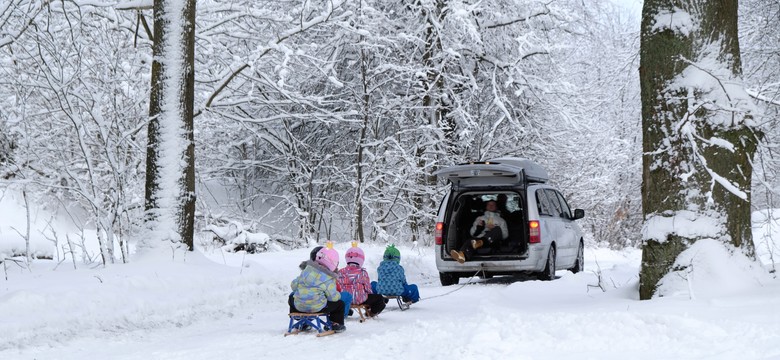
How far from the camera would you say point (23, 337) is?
22.2 feet

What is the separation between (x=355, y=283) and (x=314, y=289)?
1105 millimetres

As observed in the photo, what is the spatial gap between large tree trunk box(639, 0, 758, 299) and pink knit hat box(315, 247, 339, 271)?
9.93 feet

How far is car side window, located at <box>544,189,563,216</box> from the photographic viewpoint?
45.2 feet

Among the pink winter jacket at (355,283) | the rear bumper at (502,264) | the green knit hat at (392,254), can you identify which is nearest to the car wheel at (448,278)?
the rear bumper at (502,264)

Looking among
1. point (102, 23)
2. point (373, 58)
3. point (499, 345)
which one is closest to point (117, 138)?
point (102, 23)

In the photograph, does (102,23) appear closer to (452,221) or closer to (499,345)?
(452,221)

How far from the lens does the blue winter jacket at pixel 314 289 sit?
7605 mm

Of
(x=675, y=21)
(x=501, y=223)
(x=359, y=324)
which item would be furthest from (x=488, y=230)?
(x=675, y=21)

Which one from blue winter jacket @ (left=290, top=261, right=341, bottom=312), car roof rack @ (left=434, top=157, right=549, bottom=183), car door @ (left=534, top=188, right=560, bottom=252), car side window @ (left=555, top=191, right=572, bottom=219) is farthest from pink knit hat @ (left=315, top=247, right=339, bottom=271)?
car side window @ (left=555, top=191, right=572, bottom=219)

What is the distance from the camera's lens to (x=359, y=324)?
852cm

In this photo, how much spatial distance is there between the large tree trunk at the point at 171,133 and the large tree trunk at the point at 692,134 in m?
6.18

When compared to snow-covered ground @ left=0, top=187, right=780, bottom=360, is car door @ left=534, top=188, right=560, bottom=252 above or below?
above

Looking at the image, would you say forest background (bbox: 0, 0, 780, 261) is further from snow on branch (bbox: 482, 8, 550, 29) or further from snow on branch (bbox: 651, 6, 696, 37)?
snow on branch (bbox: 651, 6, 696, 37)

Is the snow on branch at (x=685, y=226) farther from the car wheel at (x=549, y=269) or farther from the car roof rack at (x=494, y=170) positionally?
the car wheel at (x=549, y=269)
